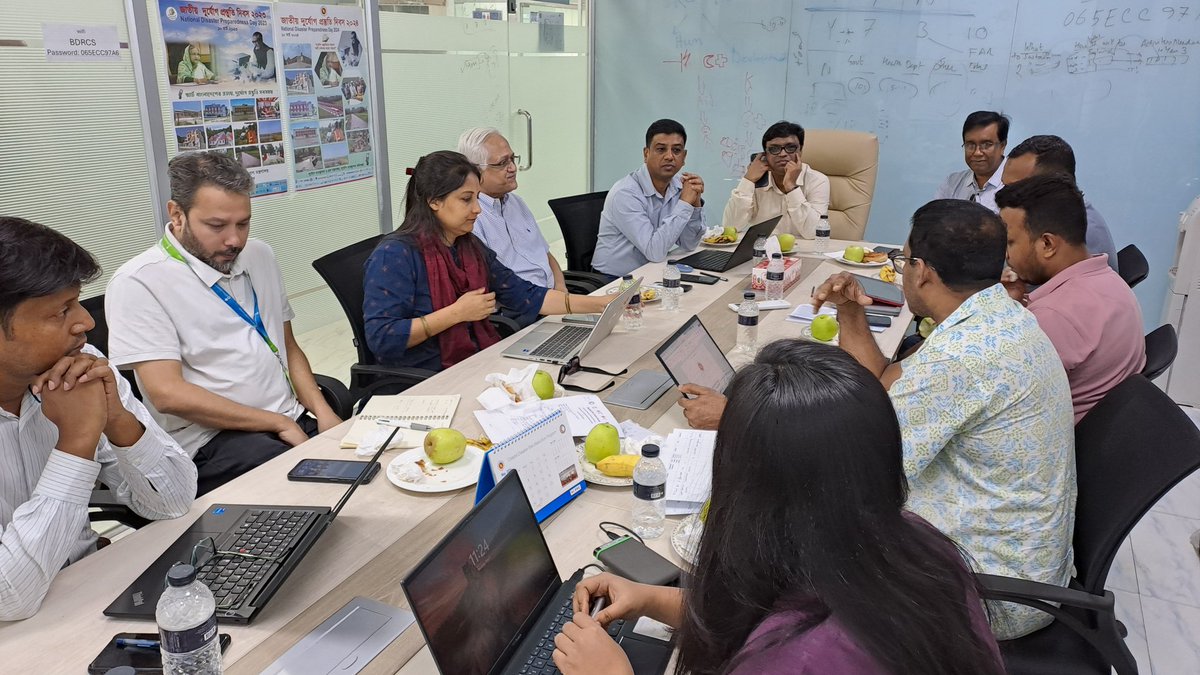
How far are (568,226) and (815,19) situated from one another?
232 centimetres

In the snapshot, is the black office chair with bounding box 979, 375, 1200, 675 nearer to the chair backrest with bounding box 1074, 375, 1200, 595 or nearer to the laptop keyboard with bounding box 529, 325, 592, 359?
the chair backrest with bounding box 1074, 375, 1200, 595

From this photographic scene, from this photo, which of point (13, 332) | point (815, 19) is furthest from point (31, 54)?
point (815, 19)

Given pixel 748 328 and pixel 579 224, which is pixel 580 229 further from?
pixel 748 328

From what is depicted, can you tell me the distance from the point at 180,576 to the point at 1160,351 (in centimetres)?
257

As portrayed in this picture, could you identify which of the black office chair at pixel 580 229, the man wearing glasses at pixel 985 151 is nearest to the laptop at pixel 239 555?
the black office chair at pixel 580 229

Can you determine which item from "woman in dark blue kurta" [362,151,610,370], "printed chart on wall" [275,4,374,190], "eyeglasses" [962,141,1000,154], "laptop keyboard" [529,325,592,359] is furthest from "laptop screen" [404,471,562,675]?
"eyeglasses" [962,141,1000,154]

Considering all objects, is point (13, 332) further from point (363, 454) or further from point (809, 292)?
Answer: point (809, 292)

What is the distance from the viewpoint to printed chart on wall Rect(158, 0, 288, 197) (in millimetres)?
3123

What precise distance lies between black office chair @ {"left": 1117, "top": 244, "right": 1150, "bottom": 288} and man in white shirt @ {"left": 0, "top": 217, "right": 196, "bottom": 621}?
3382 millimetres

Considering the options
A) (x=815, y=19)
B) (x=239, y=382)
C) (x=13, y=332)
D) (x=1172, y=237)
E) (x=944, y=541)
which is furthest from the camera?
(x=815, y=19)

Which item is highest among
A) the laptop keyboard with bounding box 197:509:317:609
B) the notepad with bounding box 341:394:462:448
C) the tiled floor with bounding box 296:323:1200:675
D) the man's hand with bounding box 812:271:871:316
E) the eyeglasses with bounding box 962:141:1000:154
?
the eyeglasses with bounding box 962:141:1000:154

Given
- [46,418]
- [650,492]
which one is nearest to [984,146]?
[650,492]

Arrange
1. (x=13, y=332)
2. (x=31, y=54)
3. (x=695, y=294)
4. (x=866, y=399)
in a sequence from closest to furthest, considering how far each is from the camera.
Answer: (x=866, y=399) → (x=13, y=332) → (x=31, y=54) → (x=695, y=294)

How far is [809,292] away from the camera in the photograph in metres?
3.43
